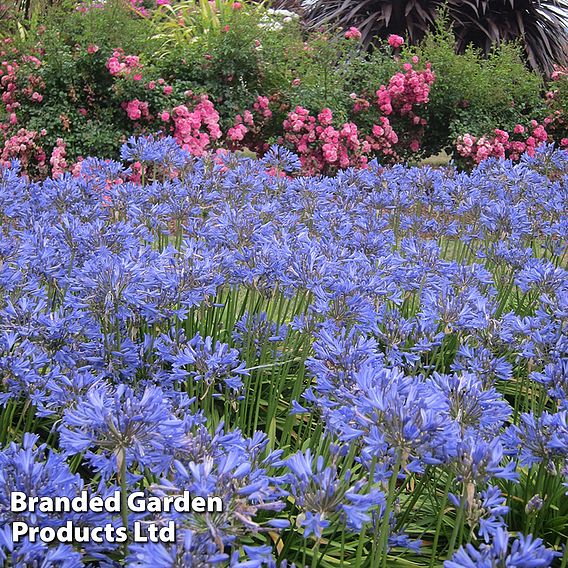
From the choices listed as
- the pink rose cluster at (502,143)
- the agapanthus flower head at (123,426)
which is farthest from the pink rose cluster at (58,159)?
the agapanthus flower head at (123,426)

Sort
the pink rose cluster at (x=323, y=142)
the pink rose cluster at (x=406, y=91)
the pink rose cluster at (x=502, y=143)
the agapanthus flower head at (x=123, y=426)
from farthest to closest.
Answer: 1. the pink rose cluster at (x=502, y=143)
2. the pink rose cluster at (x=406, y=91)
3. the pink rose cluster at (x=323, y=142)
4. the agapanthus flower head at (x=123, y=426)

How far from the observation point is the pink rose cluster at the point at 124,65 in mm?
8422

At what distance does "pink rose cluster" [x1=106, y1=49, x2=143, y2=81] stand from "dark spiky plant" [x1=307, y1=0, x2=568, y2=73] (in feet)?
24.7

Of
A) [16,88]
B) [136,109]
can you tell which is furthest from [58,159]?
[16,88]

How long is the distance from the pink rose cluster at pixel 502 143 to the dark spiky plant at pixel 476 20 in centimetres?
487

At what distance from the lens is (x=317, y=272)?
8.61 feet

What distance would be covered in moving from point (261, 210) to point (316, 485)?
2348mm

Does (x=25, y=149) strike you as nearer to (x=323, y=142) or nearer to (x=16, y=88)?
(x=16, y=88)

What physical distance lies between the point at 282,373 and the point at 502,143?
855 cm

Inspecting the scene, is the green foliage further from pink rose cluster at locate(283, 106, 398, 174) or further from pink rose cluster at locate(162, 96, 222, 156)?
pink rose cluster at locate(162, 96, 222, 156)

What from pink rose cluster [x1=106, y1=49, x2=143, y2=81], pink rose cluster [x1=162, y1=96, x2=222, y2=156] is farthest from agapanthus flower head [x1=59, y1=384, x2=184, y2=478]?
pink rose cluster [x1=106, y1=49, x2=143, y2=81]

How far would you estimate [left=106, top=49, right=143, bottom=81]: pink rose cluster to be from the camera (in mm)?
8422

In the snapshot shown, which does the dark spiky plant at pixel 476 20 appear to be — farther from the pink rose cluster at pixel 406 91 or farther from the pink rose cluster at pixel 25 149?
the pink rose cluster at pixel 25 149

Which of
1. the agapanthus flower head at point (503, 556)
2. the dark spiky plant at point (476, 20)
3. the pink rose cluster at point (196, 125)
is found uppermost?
the dark spiky plant at point (476, 20)
